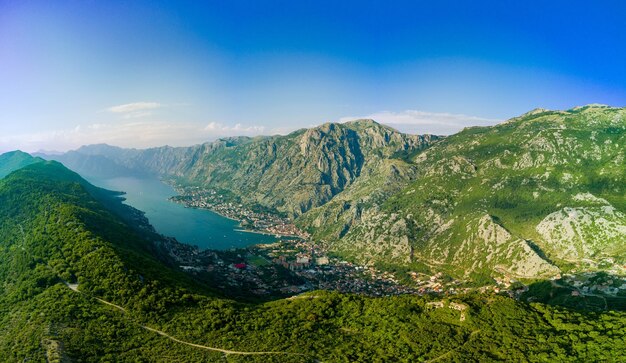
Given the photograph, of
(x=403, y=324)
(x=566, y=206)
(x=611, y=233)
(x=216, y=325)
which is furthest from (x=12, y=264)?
(x=566, y=206)

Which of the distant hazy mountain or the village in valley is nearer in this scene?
the distant hazy mountain

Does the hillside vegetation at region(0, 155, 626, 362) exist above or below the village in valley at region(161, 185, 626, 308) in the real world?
above

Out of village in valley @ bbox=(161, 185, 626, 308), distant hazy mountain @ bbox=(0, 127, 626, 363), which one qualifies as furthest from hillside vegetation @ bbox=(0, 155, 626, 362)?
village in valley @ bbox=(161, 185, 626, 308)

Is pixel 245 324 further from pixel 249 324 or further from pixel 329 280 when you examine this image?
pixel 329 280

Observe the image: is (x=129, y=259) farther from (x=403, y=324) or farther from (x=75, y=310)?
(x=403, y=324)

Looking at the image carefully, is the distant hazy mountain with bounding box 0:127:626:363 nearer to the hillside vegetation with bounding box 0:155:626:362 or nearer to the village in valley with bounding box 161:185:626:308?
the hillside vegetation with bounding box 0:155:626:362

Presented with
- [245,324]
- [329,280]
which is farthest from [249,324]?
[329,280]

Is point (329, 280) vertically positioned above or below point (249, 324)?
below

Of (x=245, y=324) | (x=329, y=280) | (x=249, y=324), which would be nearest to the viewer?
(x=249, y=324)

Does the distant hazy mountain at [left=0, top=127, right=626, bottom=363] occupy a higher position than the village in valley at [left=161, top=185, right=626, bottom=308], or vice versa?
the distant hazy mountain at [left=0, top=127, right=626, bottom=363]

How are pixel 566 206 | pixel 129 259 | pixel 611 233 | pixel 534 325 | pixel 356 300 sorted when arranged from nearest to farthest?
1. pixel 534 325
2. pixel 356 300
3. pixel 129 259
4. pixel 611 233
5. pixel 566 206

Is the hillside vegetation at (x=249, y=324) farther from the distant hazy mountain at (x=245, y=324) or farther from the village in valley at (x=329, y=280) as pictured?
the village in valley at (x=329, y=280)
